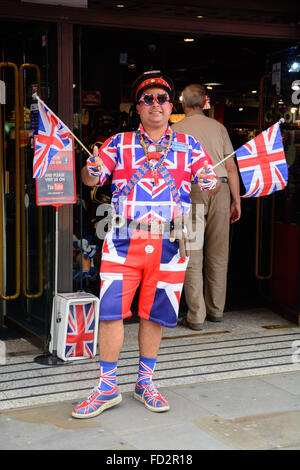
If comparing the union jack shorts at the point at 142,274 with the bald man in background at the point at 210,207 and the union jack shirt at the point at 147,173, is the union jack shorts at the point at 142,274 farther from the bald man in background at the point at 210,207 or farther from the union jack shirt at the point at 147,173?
the bald man in background at the point at 210,207

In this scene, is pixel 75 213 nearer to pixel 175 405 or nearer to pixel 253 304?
pixel 175 405

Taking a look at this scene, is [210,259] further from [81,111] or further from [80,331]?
[81,111]

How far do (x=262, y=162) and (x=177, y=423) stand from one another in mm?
1850

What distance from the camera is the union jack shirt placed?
12.8ft

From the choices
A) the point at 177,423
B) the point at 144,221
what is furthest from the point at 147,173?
the point at 177,423

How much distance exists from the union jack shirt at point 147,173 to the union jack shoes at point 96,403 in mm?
1040

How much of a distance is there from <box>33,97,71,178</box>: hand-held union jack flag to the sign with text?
101mm

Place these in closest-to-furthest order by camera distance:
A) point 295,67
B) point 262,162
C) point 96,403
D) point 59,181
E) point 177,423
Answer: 1. point 177,423
2. point 96,403
3. point 262,162
4. point 59,181
5. point 295,67

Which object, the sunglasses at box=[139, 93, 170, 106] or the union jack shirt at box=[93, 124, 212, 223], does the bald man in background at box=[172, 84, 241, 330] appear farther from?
the sunglasses at box=[139, 93, 170, 106]

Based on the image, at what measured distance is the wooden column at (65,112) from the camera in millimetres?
4848

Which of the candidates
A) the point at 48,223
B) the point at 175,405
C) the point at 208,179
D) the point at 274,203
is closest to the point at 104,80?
the point at 274,203

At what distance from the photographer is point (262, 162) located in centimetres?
458

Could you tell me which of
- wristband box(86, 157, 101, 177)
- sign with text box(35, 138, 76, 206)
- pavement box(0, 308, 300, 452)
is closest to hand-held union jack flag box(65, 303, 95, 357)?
pavement box(0, 308, 300, 452)

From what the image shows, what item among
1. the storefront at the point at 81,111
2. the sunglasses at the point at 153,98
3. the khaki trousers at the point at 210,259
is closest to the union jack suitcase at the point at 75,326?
the storefront at the point at 81,111
